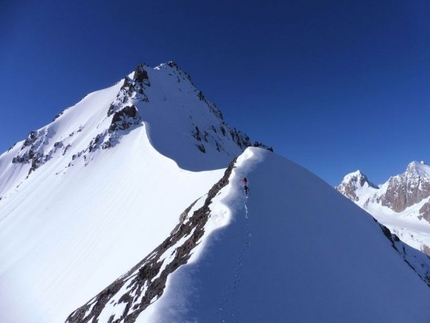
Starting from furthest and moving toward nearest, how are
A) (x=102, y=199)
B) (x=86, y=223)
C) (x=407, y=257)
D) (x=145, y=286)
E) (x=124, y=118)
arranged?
(x=124, y=118) < (x=102, y=199) < (x=86, y=223) < (x=407, y=257) < (x=145, y=286)

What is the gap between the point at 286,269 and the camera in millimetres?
11789

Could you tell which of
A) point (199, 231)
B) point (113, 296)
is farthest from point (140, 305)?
point (113, 296)

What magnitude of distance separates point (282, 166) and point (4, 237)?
46.2 meters

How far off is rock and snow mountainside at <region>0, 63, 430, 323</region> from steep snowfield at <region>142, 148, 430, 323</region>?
0.18 ft

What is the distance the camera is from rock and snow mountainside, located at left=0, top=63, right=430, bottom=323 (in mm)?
10242

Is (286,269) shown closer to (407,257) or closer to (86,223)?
(407,257)

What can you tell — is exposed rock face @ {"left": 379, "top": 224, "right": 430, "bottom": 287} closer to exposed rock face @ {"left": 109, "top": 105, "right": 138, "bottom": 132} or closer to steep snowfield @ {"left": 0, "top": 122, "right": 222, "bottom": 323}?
steep snowfield @ {"left": 0, "top": 122, "right": 222, "bottom": 323}

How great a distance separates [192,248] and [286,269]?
13.4ft

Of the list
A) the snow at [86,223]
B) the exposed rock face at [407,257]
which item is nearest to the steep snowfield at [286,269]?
the exposed rock face at [407,257]

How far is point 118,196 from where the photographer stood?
37.2m

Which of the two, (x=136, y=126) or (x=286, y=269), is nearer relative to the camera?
(x=286, y=269)

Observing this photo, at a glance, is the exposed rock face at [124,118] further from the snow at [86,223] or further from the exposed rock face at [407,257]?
the exposed rock face at [407,257]

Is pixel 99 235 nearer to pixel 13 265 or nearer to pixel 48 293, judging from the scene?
pixel 48 293

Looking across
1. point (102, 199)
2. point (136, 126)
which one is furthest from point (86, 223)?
point (136, 126)
